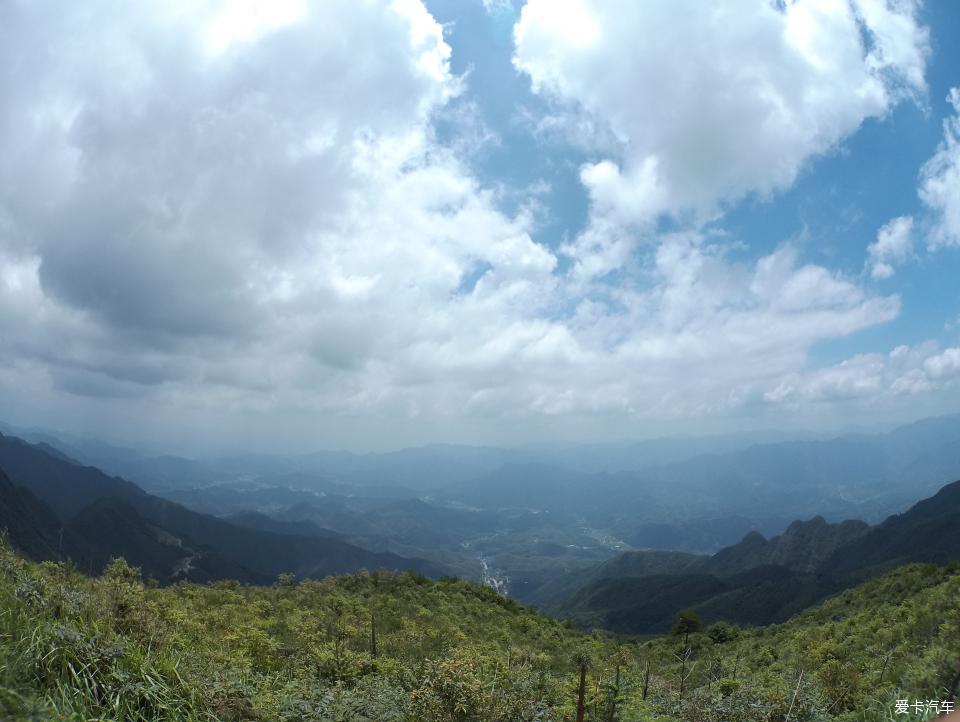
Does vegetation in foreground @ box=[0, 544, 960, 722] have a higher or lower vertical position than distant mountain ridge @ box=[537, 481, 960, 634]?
higher

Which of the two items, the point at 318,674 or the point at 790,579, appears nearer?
the point at 318,674

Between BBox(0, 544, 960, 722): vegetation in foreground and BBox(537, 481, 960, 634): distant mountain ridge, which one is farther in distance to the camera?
BBox(537, 481, 960, 634): distant mountain ridge

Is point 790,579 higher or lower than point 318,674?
lower

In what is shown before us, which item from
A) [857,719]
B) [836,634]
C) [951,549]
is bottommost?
[951,549]

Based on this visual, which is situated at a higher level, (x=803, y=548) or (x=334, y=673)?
(x=334, y=673)

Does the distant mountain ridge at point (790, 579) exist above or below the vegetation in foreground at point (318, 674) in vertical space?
below

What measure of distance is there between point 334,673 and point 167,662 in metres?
7.10

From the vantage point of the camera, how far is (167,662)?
255 inches

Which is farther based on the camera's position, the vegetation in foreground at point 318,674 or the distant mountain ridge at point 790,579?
the distant mountain ridge at point 790,579

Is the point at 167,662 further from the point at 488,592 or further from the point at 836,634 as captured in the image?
the point at 488,592

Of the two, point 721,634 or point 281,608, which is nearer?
point 281,608

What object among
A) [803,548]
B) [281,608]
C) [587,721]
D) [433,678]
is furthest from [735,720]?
[803,548]

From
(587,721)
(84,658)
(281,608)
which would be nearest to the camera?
(84,658)

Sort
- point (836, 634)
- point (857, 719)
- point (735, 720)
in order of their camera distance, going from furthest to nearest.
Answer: point (836, 634) < point (735, 720) < point (857, 719)
